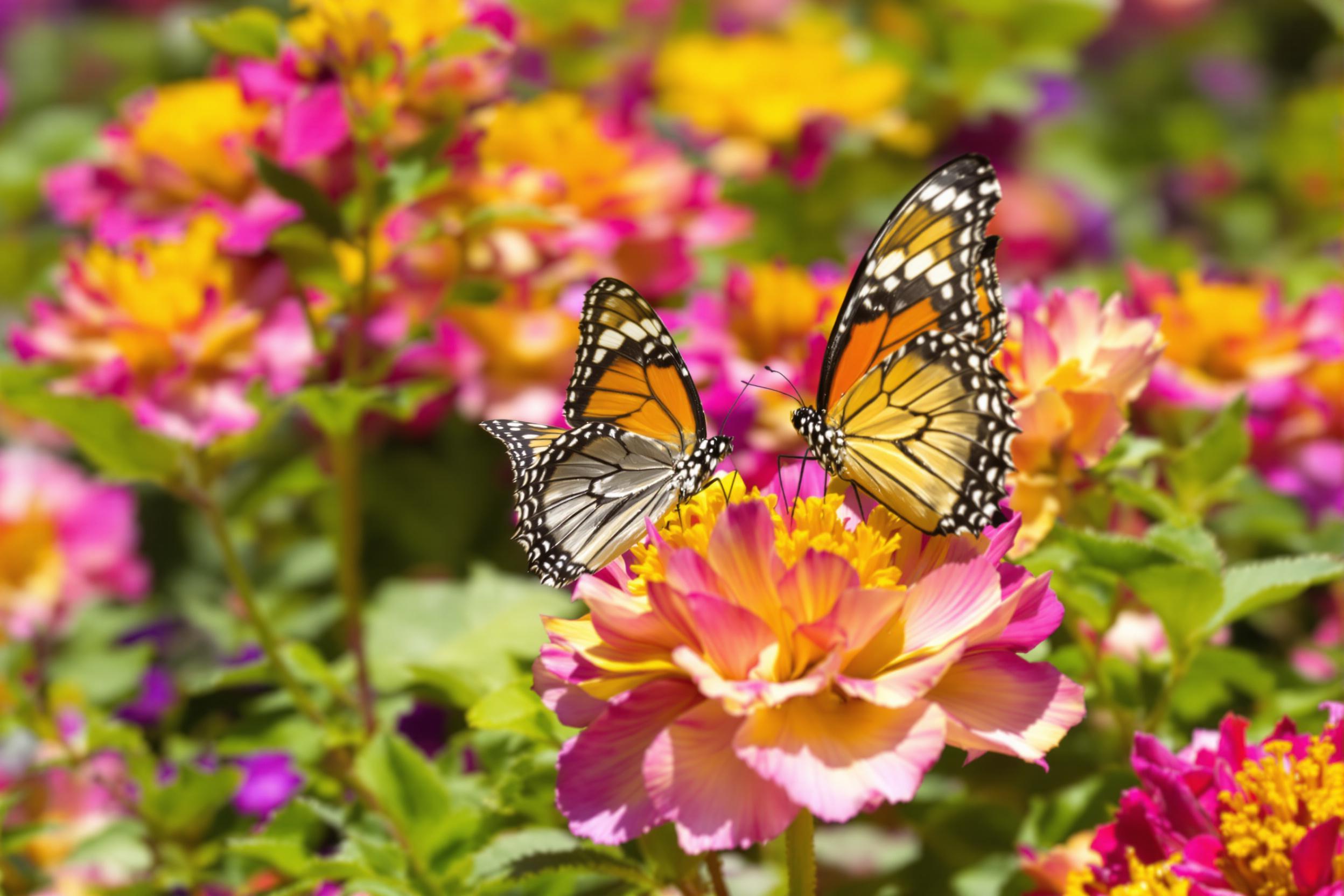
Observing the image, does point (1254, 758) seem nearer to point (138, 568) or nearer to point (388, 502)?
point (388, 502)

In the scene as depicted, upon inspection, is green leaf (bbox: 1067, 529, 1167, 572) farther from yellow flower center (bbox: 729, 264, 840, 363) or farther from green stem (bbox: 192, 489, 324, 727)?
green stem (bbox: 192, 489, 324, 727)

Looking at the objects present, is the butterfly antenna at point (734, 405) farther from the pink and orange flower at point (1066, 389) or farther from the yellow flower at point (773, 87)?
the yellow flower at point (773, 87)

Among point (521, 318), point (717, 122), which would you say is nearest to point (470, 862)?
point (521, 318)

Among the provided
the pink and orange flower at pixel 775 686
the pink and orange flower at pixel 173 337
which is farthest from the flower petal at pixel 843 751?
the pink and orange flower at pixel 173 337

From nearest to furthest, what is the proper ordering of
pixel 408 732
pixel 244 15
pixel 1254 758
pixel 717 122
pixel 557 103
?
pixel 1254 758 < pixel 244 15 < pixel 408 732 < pixel 557 103 < pixel 717 122

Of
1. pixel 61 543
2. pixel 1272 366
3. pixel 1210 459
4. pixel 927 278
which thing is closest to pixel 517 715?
pixel 927 278
